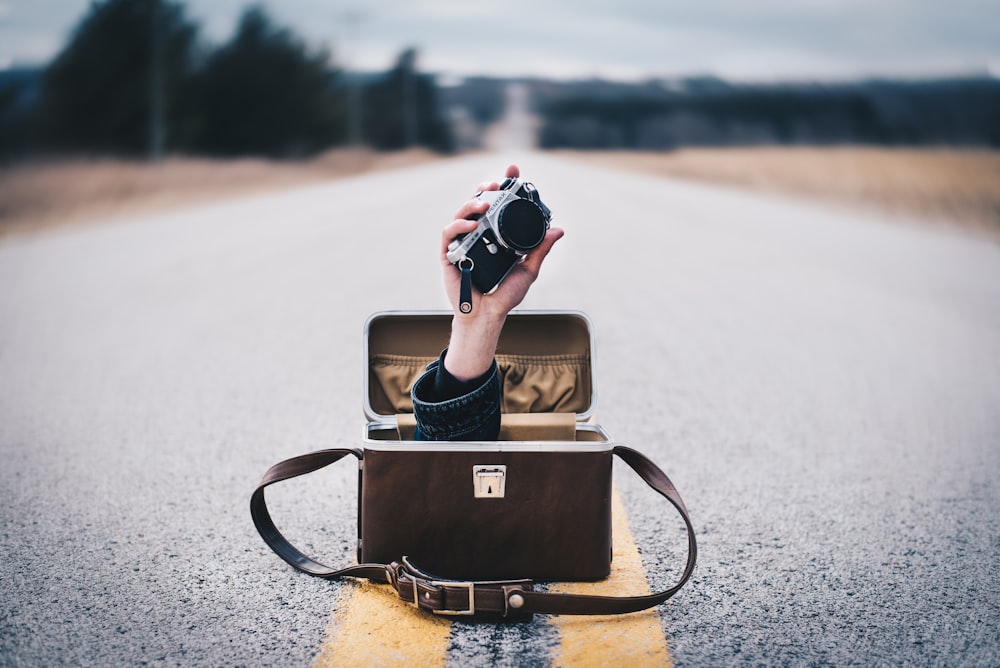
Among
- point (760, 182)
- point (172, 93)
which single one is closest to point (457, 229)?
point (760, 182)

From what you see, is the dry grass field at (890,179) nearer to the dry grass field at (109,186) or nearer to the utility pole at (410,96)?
the dry grass field at (109,186)

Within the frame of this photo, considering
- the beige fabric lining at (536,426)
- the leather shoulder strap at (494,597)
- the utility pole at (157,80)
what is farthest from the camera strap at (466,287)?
the utility pole at (157,80)

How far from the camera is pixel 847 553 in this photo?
236 cm

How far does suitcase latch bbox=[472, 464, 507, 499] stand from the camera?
6.71 feet

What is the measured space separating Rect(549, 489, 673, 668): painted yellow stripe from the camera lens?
0.88 meters

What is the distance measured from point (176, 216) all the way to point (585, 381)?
40.8ft

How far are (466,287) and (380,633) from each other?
851mm

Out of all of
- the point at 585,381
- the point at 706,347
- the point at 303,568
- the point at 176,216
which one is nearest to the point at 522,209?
the point at 585,381

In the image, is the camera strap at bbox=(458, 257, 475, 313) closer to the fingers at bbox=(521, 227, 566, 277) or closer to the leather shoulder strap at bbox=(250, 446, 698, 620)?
the fingers at bbox=(521, 227, 566, 277)

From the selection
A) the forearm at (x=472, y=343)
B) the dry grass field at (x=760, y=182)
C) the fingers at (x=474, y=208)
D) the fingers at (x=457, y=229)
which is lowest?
the forearm at (x=472, y=343)

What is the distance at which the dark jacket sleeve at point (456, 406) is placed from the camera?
2.12 metres

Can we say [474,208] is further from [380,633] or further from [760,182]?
[760,182]

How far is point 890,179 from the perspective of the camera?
1989 centimetres

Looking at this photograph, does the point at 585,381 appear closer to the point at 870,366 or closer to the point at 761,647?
the point at 761,647
